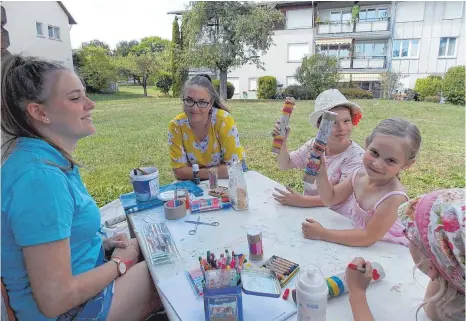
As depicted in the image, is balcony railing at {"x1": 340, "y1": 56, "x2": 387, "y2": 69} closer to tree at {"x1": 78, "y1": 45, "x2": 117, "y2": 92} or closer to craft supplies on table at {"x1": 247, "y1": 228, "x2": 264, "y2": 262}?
tree at {"x1": 78, "y1": 45, "x2": 117, "y2": 92}

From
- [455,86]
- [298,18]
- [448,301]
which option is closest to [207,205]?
[448,301]

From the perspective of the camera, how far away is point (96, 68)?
20.7m

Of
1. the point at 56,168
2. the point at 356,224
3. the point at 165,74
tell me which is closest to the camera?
the point at 56,168

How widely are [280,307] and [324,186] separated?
86 cm

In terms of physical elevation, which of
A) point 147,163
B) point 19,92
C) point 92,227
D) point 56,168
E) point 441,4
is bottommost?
point 147,163

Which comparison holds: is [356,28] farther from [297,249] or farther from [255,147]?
[297,249]

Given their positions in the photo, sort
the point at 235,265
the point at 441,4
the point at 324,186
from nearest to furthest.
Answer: the point at 235,265
the point at 324,186
the point at 441,4

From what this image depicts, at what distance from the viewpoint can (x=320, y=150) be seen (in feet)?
4.89

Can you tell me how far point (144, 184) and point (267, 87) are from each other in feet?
56.4

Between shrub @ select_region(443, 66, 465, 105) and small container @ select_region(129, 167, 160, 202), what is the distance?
48.8ft

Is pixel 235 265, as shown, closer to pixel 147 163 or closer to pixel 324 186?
pixel 324 186

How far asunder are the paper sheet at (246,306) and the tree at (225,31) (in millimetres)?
15041

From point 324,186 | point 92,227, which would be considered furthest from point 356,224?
point 92,227

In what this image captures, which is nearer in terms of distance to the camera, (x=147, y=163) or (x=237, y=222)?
(x=237, y=222)
